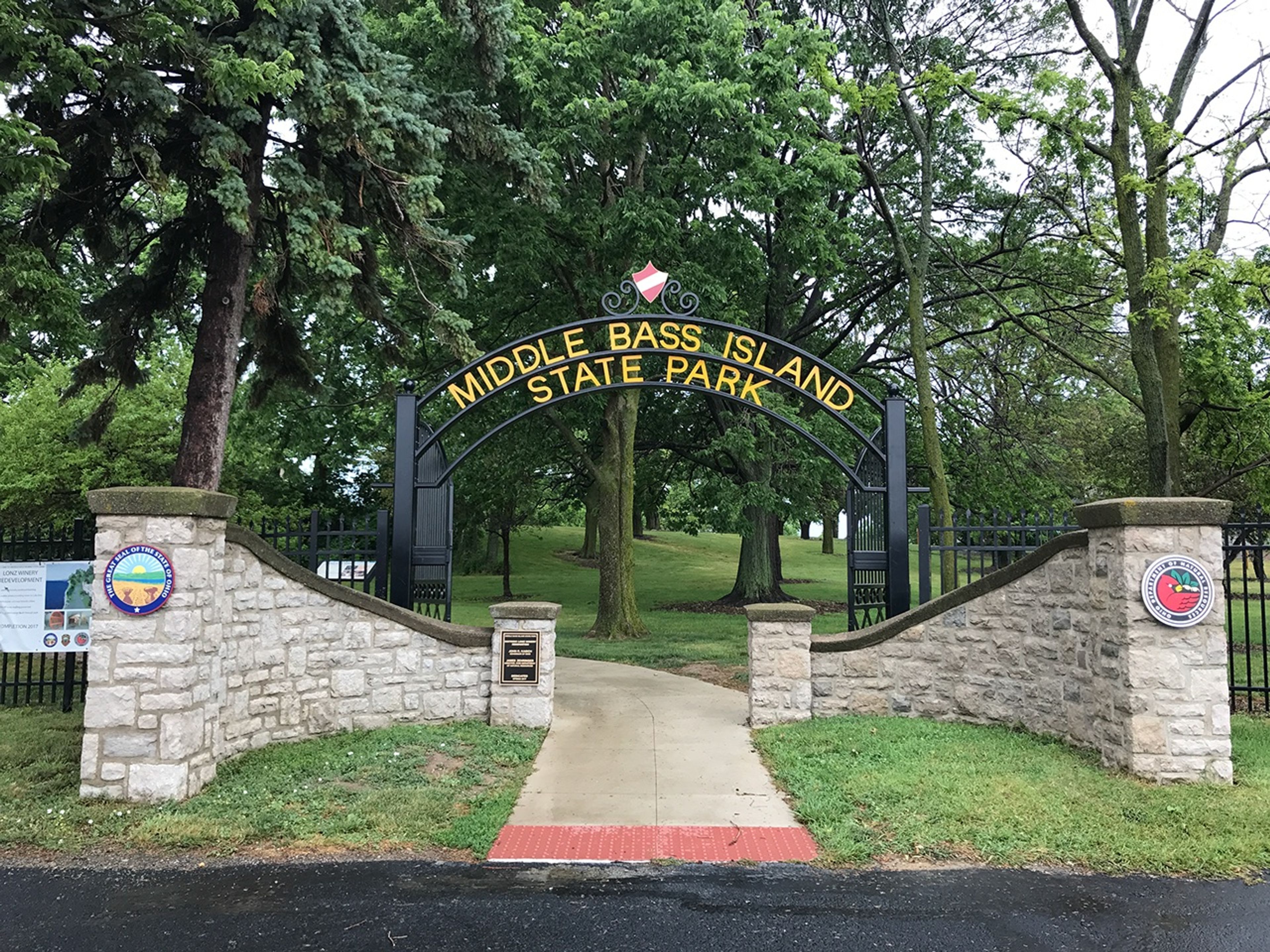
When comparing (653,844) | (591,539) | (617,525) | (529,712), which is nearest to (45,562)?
(529,712)

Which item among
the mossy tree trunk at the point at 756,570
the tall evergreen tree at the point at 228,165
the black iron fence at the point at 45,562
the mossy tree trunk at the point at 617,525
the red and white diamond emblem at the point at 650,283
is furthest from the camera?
the mossy tree trunk at the point at 756,570

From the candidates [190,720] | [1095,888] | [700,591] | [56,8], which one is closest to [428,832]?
[190,720]

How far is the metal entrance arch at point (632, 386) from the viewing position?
29.7ft

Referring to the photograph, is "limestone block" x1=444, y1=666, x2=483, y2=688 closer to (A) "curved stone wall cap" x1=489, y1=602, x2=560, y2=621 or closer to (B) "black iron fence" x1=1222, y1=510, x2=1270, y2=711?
(A) "curved stone wall cap" x1=489, y1=602, x2=560, y2=621

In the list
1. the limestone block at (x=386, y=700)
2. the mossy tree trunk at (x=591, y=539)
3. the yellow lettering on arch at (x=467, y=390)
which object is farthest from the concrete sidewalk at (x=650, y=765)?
the mossy tree trunk at (x=591, y=539)

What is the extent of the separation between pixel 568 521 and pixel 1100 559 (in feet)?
108

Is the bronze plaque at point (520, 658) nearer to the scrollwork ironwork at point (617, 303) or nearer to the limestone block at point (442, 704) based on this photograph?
the limestone block at point (442, 704)

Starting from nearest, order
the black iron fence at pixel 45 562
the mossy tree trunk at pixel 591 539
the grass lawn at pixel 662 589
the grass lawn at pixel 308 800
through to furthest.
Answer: the grass lawn at pixel 308 800
the black iron fence at pixel 45 562
the grass lawn at pixel 662 589
the mossy tree trunk at pixel 591 539

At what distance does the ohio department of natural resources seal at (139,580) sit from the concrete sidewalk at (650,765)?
3.01 m

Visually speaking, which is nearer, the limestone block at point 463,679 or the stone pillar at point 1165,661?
the stone pillar at point 1165,661

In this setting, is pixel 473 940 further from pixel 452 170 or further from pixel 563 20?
pixel 563 20

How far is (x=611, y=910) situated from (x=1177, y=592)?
4710 millimetres

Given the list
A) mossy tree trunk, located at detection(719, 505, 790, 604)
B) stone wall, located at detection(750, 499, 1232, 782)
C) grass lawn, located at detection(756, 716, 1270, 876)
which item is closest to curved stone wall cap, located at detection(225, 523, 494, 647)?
stone wall, located at detection(750, 499, 1232, 782)

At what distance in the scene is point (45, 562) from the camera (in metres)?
7.84
